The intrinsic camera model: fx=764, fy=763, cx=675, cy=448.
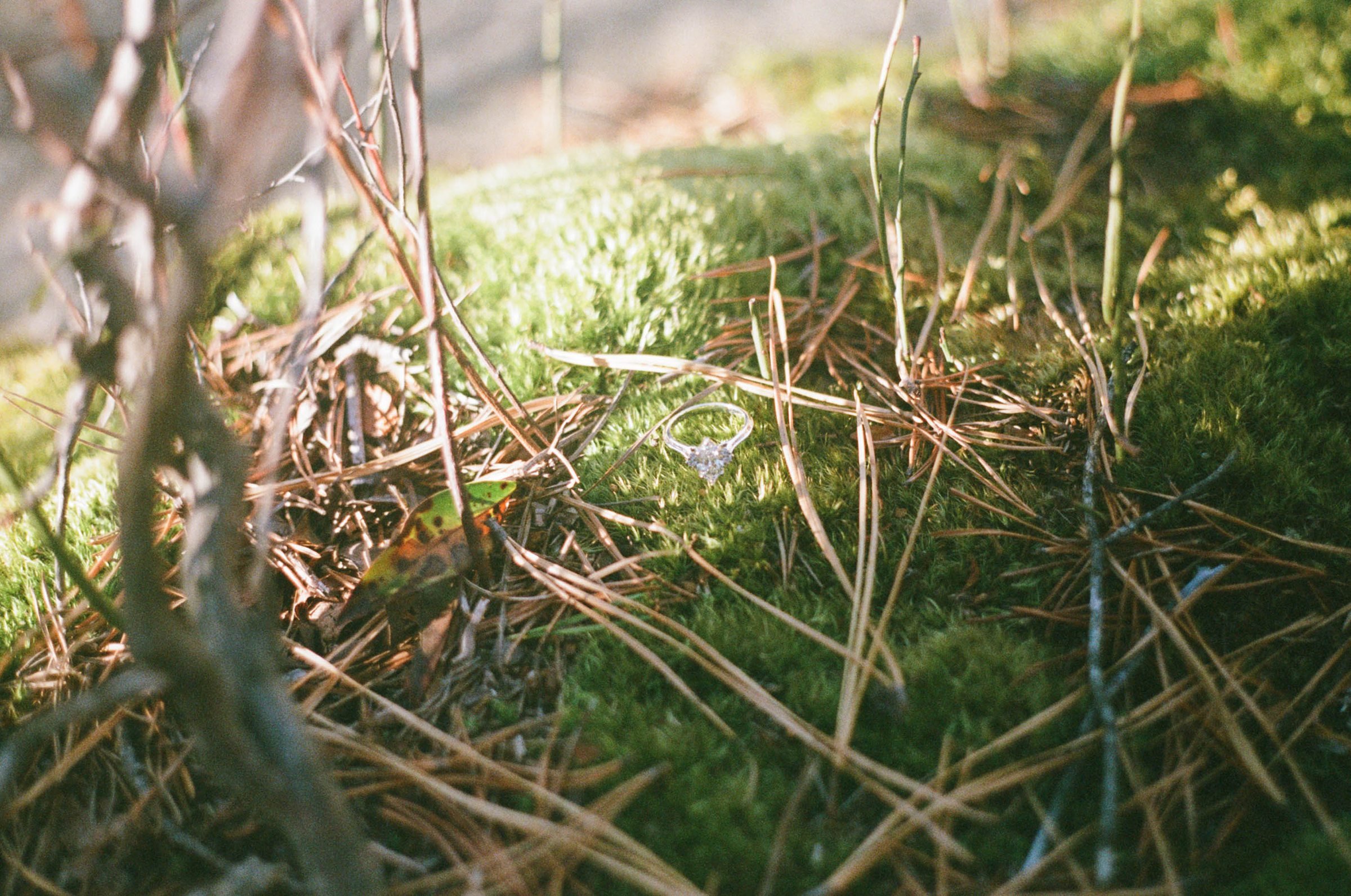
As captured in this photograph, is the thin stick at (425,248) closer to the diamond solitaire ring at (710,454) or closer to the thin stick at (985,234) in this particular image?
the diamond solitaire ring at (710,454)

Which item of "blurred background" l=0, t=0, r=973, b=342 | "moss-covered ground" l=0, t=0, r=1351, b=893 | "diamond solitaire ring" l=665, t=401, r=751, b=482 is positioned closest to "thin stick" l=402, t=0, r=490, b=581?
"moss-covered ground" l=0, t=0, r=1351, b=893

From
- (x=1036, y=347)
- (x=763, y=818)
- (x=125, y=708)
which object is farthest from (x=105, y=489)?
(x=1036, y=347)

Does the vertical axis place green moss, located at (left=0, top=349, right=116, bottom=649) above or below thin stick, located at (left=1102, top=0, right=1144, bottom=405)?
below

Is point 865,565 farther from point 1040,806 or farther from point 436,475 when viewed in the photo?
point 436,475

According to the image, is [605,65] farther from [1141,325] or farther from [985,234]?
[1141,325]

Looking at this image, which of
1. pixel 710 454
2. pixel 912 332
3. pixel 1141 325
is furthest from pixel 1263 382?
pixel 710 454

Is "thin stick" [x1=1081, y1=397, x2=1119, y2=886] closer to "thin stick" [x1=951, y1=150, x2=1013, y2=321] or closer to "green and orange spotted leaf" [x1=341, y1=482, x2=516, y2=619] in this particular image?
"thin stick" [x1=951, y1=150, x2=1013, y2=321]
